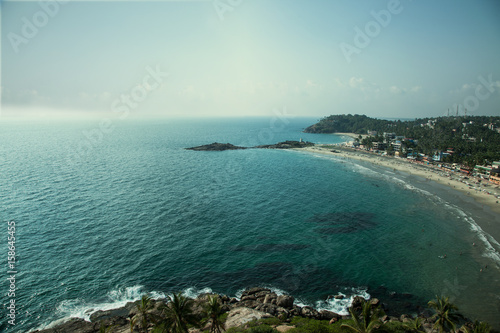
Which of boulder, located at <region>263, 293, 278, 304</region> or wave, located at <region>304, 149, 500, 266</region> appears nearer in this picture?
boulder, located at <region>263, 293, 278, 304</region>

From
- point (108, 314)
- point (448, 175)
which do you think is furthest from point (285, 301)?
point (448, 175)

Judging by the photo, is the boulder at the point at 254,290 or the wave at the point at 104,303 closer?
the wave at the point at 104,303

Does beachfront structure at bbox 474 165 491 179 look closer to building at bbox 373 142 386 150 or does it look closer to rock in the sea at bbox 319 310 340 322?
building at bbox 373 142 386 150

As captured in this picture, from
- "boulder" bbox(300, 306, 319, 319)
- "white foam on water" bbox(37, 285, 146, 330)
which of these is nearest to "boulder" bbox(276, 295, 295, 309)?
"boulder" bbox(300, 306, 319, 319)

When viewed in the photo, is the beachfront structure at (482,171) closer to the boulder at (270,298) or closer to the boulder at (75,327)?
the boulder at (270,298)

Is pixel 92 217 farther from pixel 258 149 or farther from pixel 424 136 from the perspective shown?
pixel 424 136

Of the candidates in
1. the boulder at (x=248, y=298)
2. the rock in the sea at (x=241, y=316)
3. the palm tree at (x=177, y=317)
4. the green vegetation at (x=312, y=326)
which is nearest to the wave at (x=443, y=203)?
the green vegetation at (x=312, y=326)
